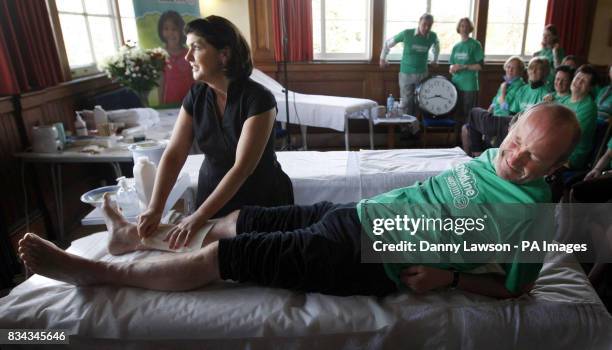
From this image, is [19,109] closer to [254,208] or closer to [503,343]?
[254,208]

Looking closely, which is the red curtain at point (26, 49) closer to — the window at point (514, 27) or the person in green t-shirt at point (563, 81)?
the person in green t-shirt at point (563, 81)

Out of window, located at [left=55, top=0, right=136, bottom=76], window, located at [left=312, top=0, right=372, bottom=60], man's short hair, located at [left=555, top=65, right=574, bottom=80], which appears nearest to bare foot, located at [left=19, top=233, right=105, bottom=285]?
window, located at [left=55, top=0, right=136, bottom=76]

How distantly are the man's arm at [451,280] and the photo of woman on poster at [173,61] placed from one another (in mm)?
3246

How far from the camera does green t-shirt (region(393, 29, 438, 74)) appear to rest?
4.48m

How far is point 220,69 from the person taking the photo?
1453 mm

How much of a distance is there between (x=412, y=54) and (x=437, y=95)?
552 mm

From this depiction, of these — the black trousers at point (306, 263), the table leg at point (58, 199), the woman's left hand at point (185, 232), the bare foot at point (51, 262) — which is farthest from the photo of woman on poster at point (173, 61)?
the black trousers at point (306, 263)

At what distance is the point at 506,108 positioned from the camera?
358 cm

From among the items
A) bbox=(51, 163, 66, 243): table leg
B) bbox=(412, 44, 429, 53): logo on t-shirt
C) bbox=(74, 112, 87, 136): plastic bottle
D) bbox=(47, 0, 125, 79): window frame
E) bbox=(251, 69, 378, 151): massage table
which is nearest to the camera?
bbox=(51, 163, 66, 243): table leg

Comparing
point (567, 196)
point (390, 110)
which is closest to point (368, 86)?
point (390, 110)

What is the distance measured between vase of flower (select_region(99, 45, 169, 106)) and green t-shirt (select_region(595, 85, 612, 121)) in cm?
331

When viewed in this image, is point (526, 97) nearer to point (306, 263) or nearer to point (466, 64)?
point (466, 64)

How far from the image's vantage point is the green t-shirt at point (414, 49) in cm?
448
